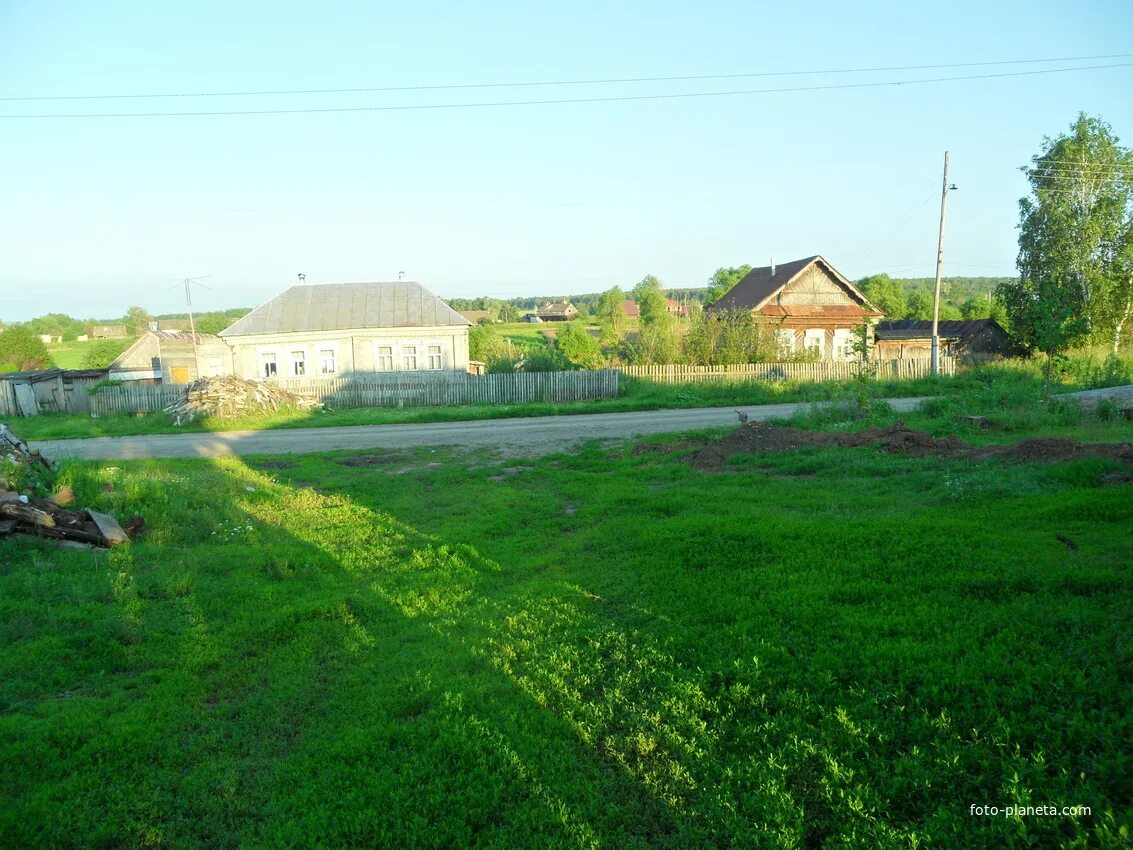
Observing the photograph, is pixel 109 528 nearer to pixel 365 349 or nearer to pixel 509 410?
pixel 509 410

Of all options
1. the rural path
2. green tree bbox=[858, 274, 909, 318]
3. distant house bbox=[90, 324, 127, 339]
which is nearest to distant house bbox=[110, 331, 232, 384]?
the rural path

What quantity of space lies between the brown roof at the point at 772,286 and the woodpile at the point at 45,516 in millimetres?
33579

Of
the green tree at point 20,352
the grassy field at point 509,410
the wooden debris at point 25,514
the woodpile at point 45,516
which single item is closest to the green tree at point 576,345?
the grassy field at point 509,410

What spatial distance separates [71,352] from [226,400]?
71.8 meters

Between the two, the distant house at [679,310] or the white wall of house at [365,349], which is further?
the distant house at [679,310]

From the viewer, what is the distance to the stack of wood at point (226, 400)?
2612cm

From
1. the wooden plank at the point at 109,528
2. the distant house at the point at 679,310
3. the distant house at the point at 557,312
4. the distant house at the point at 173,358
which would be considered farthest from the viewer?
the distant house at the point at 557,312

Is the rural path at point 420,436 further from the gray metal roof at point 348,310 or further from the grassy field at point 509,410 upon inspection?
the gray metal roof at point 348,310

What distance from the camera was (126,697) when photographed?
5223 millimetres

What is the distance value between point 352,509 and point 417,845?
8.23 metres

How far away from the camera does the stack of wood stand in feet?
85.7

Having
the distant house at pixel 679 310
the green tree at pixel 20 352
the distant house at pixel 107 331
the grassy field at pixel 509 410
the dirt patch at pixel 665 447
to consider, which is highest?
the distant house at pixel 679 310

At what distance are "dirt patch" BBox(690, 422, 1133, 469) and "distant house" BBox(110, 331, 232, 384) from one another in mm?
44608

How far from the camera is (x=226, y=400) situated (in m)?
26.4
